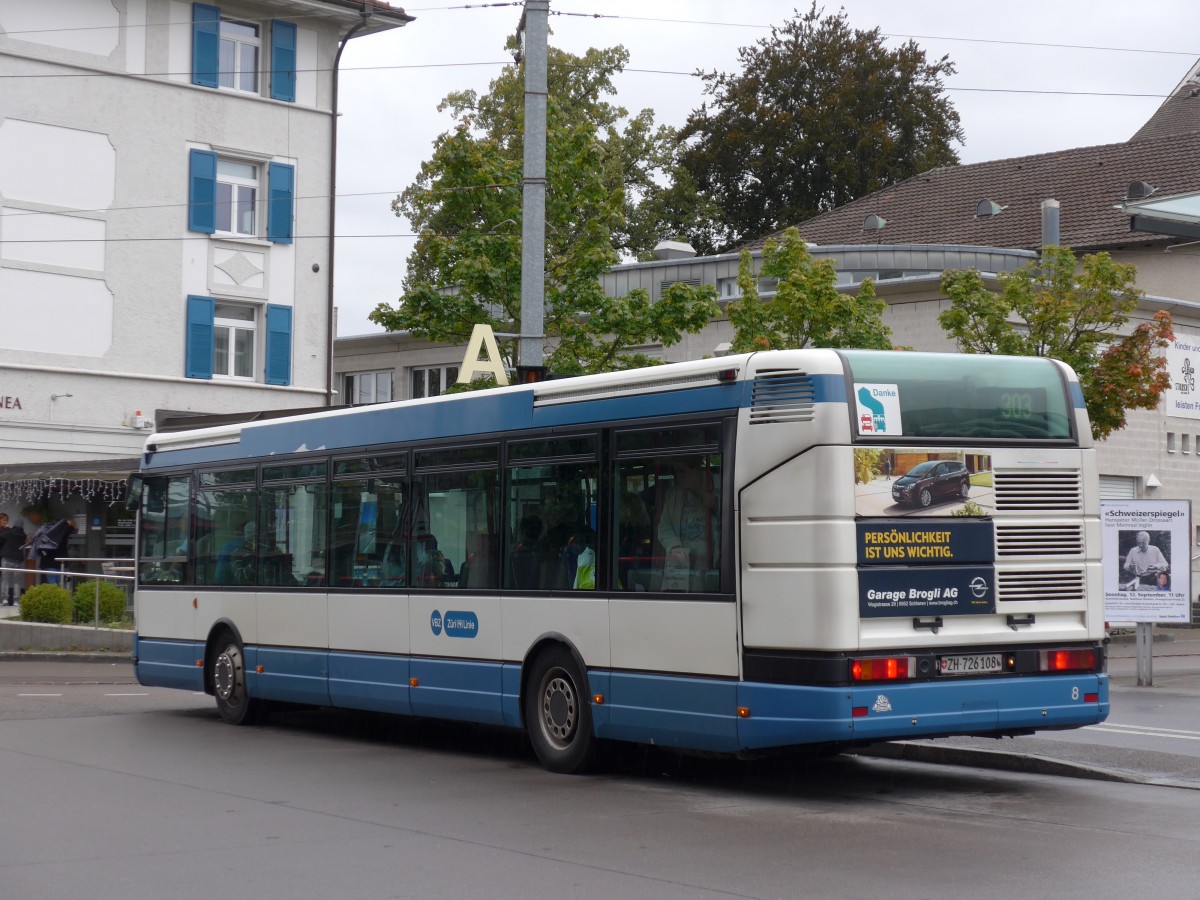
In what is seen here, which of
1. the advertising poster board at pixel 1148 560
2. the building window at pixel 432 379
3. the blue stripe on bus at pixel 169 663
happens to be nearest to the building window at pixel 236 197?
the building window at pixel 432 379

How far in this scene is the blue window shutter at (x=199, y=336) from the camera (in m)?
37.2

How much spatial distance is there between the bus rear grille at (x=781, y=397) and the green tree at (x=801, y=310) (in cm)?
1687

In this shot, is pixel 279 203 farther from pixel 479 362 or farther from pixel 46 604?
pixel 479 362

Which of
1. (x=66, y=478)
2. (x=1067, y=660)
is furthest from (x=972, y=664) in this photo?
(x=66, y=478)

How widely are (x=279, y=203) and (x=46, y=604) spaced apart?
13498 millimetres

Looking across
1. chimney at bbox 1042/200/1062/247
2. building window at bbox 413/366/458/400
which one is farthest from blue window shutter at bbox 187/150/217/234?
chimney at bbox 1042/200/1062/247

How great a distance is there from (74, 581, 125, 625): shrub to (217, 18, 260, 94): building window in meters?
14.2

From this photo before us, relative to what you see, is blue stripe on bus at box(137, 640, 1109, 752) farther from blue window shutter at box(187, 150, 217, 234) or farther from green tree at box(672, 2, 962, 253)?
green tree at box(672, 2, 962, 253)

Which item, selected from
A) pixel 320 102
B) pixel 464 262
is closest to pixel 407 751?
pixel 464 262

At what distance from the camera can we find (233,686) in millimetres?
17062

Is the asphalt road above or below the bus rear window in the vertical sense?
below

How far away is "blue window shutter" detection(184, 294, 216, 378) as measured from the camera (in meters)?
37.2

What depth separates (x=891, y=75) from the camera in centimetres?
5269

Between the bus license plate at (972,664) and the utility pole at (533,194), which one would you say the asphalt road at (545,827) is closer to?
the bus license plate at (972,664)
